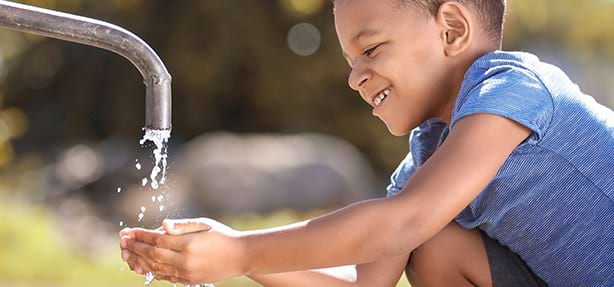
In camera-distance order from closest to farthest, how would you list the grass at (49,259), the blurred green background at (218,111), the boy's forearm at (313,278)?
1. the boy's forearm at (313,278)
2. the grass at (49,259)
3. the blurred green background at (218,111)

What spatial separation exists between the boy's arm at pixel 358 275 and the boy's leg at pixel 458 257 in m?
0.12

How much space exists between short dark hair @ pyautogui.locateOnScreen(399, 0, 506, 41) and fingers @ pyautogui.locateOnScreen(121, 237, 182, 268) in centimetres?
71

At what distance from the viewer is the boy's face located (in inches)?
85.2

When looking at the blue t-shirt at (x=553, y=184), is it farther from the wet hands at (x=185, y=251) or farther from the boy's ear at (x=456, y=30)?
the wet hands at (x=185, y=251)

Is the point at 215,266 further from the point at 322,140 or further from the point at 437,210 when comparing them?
the point at 322,140

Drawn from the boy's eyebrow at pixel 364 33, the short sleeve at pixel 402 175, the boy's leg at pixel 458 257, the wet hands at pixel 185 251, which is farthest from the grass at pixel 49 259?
the wet hands at pixel 185 251

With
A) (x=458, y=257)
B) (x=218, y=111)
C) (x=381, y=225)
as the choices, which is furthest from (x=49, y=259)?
(x=218, y=111)

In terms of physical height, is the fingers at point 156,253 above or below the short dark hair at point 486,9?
below

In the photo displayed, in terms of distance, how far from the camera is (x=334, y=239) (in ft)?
6.23

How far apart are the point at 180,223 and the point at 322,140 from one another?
22.0ft

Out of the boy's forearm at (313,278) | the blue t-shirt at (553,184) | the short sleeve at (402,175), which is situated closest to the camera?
the blue t-shirt at (553,184)

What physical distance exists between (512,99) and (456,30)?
28 cm

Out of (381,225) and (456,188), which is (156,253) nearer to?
(381,225)

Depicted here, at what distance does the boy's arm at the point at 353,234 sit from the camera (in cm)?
188
